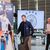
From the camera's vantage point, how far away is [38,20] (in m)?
2.33

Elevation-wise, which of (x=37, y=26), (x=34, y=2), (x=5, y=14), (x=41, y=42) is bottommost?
(x=41, y=42)

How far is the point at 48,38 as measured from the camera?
2.28m

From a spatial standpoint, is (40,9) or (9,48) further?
(40,9)

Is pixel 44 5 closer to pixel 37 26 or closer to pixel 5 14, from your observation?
pixel 37 26

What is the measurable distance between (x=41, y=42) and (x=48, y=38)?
13 cm

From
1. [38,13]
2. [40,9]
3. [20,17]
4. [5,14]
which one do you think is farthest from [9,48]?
[40,9]

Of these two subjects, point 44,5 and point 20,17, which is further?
point 44,5

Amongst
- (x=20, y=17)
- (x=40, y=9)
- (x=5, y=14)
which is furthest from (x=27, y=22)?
(x=5, y=14)

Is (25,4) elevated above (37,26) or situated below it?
above

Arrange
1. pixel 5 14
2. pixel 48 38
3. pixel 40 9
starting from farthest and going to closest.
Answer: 1. pixel 40 9
2. pixel 48 38
3. pixel 5 14

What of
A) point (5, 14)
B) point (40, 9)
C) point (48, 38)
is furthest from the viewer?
point (40, 9)

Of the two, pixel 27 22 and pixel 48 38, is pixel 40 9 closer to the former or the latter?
pixel 27 22

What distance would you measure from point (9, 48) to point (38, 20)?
65 centimetres

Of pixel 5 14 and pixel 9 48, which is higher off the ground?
pixel 5 14
